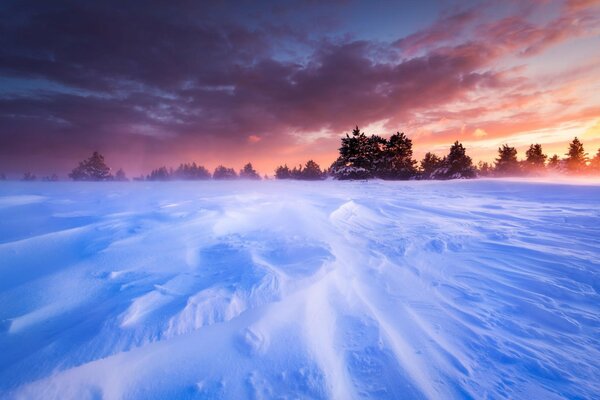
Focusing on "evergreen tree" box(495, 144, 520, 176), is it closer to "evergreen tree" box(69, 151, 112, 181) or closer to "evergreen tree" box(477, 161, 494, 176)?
"evergreen tree" box(477, 161, 494, 176)

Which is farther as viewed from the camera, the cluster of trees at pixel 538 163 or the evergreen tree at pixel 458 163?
the cluster of trees at pixel 538 163

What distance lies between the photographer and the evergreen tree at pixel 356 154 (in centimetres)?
2633

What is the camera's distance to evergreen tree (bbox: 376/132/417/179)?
27.3 m

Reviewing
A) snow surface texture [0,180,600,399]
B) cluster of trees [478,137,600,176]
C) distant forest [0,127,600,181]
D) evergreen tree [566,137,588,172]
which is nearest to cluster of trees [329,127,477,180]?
distant forest [0,127,600,181]

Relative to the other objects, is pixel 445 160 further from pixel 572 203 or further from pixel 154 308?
pixel 154 308

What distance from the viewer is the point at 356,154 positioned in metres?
26.7

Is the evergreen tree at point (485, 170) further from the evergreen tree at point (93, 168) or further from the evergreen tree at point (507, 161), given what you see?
the evergreen tree at point (93, 168)

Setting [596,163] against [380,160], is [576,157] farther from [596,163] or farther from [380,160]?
[380,160]

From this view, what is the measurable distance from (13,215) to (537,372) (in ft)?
18.6

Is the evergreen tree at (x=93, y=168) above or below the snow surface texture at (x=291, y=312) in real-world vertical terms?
above

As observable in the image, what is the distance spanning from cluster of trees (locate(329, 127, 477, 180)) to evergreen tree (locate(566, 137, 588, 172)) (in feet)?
93.5

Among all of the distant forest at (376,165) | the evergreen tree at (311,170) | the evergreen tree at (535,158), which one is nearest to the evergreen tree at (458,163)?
the distant forest at (376,165)

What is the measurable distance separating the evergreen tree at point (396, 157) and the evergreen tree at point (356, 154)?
1.31 m

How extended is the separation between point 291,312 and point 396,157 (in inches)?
1127
